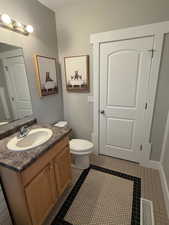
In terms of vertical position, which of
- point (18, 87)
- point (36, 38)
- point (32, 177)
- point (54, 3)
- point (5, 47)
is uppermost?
point (54, 3)

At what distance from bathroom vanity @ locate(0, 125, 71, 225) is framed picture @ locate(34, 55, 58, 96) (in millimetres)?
901

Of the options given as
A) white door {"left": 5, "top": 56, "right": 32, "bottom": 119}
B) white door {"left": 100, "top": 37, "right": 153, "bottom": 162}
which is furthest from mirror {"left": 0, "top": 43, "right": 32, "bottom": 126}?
white door {"left": 100, "top": 37, "right": 153, "bottom": 162}

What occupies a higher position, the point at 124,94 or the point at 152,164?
the point at 124,94

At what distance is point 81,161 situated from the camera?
2086 millimetres

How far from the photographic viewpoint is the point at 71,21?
2047 millimetres

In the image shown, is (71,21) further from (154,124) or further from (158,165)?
(158,165)

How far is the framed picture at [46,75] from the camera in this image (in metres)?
1.87

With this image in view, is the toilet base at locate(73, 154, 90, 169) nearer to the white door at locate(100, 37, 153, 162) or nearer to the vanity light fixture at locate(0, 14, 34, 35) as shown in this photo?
the white door at locate(100, 37, 153, 162)

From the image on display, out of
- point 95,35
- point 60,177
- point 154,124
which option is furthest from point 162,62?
point 60,177

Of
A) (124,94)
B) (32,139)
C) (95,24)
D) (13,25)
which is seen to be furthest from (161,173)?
(13,25)

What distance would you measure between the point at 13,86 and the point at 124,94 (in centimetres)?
161

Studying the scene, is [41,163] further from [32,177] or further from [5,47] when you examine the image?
[5,47]

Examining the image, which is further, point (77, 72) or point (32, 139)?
point (77, 72)

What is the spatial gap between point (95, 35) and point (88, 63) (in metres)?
0.42
